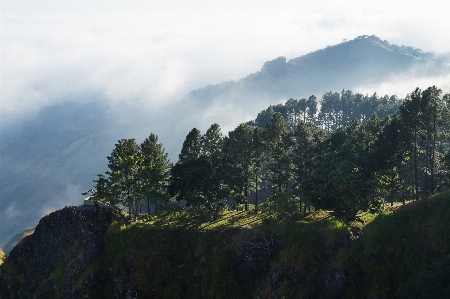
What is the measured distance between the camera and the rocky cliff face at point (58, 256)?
2012 inches

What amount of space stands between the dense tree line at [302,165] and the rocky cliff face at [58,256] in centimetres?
555

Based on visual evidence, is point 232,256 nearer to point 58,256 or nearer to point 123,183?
point 123,183

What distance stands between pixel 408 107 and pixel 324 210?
2100 centimetres

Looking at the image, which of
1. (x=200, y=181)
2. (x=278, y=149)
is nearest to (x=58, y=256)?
(x=200, y=181)

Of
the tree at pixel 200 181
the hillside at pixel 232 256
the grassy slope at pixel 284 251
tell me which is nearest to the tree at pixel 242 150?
the tree at pixel 200 181

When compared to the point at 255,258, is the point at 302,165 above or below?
above

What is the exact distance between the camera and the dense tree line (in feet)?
156

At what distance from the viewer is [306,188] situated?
5100 cm

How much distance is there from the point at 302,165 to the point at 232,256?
22002mm

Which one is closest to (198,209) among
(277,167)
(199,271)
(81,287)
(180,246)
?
(180,246)

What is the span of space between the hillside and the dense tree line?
13.2ft

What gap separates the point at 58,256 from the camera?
183 ft

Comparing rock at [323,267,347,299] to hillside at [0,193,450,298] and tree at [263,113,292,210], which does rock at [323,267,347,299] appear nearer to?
hillside at [0,193,450,298]

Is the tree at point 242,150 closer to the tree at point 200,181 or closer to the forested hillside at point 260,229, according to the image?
the forested hillside at point 260,229
